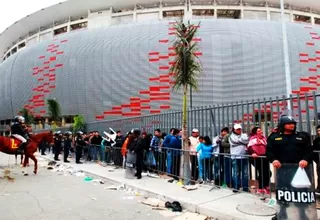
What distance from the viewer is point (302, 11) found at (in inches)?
1523

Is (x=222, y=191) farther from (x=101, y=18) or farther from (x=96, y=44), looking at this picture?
(x=101, y=18)

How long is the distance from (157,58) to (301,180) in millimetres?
27160

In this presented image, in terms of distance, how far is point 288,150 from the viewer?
4.22m

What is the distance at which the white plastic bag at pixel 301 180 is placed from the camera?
4.04 m

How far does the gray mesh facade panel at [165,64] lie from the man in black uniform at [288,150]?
82.3 ft

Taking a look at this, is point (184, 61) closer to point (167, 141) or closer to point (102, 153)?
point (167, 141)

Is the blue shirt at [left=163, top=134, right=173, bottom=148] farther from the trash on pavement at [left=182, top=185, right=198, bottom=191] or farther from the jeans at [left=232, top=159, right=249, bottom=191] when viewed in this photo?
the jeans at [left=232, top=159, right=249, bottom=191]

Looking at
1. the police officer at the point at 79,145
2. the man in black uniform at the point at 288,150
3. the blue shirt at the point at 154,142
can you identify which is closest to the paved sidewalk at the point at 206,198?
the man in black uniform at the point at 288,150

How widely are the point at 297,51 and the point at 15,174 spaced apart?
3075cm

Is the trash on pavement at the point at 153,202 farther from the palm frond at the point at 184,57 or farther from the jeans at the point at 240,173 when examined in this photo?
the palm frond at the point at 184,57

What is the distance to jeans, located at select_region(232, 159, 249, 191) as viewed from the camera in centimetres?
645

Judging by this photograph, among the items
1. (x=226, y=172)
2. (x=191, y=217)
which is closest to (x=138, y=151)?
(x=226, y=172)

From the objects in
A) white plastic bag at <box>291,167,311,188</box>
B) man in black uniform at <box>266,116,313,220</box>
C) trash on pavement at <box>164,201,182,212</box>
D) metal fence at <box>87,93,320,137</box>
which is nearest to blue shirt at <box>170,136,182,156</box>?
metal fence at <box>87,93,320,137</box>

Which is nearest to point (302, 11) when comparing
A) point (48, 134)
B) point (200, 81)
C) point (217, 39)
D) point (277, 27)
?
point (277, 27)
